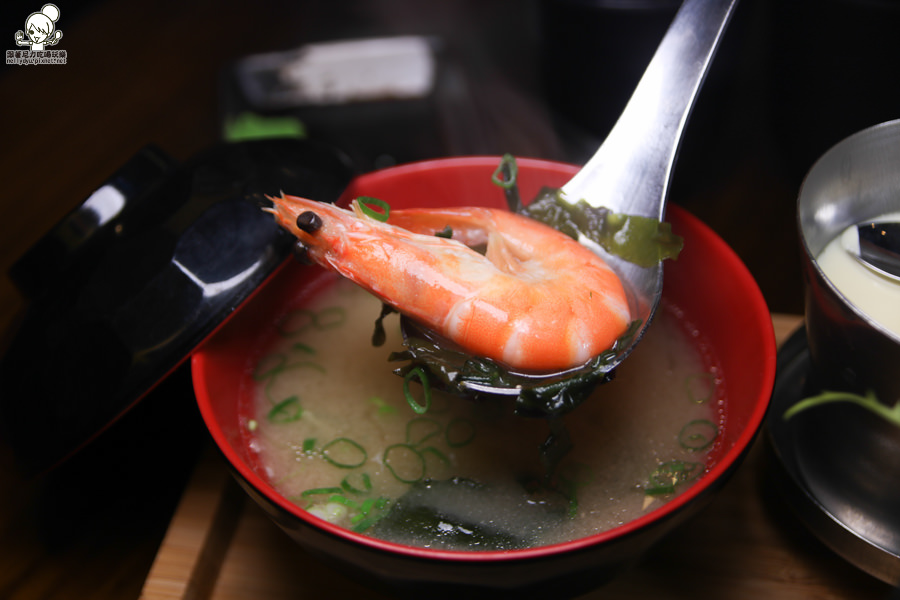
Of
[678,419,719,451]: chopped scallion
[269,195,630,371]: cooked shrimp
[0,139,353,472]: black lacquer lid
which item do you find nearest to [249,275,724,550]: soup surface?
[678,419,719,451]: chopped scallion

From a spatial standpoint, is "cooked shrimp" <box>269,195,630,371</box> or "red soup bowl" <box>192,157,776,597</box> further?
"cooked shrimp" <box>269,195,630,371</box>

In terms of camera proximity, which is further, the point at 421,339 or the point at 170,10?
the point at 170,10

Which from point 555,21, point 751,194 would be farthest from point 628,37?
point 751,194

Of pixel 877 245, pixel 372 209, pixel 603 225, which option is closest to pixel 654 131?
pixel 603 225

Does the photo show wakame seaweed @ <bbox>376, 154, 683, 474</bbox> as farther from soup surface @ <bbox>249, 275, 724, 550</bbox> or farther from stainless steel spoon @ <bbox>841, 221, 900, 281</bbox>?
stainless steel spoon @ <bbox>841, 221, 900, 281</bbox>

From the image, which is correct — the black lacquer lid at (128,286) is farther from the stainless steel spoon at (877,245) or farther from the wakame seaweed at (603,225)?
the stainless steel spoon at (877,245)

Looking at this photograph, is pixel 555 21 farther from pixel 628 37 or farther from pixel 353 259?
pixel 353 259

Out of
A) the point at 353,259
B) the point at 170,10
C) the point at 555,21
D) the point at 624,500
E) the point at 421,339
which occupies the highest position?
the point at 170,10
